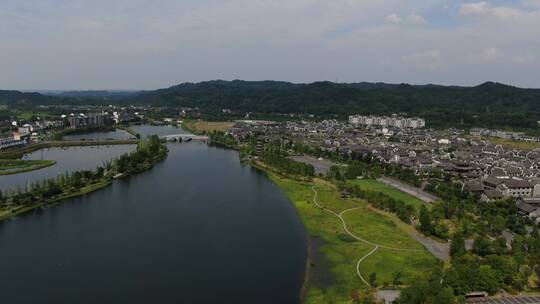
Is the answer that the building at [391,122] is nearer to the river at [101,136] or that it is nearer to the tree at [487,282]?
the river at [101,136]

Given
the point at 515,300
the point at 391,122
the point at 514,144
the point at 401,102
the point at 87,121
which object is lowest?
the point at 515,300

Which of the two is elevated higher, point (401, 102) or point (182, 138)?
point (401, 102)

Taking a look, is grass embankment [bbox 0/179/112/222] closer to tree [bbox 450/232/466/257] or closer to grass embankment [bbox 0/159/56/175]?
grass embankment [bbox 0/159/56/175]

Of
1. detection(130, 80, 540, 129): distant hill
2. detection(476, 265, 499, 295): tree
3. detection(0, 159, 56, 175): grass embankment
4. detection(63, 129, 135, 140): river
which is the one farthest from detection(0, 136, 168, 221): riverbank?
detection(130, 80, 540, 129): distant hill

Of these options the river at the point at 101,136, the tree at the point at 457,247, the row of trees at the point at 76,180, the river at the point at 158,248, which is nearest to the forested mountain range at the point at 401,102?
the river at the point at 101,136

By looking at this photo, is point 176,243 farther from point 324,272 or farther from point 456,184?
point 456,184

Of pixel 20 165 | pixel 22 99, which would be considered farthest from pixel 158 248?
pixel 22 99

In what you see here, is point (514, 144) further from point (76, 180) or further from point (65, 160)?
point (65, 160)
